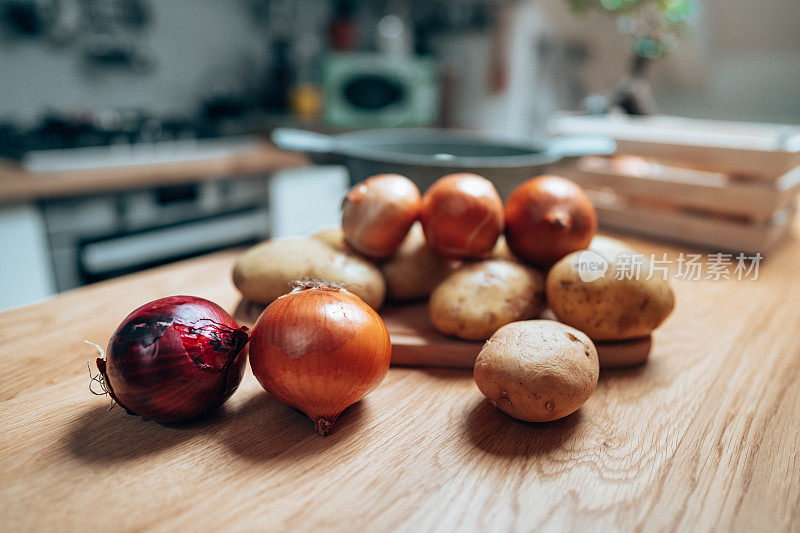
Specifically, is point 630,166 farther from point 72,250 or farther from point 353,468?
point 72,250

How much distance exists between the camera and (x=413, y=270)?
23.0 inches

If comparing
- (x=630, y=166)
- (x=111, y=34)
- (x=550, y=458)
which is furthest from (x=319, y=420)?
(x=111, y=34)

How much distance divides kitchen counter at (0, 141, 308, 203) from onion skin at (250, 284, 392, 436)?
112cm

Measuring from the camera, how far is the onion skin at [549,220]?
530 mm

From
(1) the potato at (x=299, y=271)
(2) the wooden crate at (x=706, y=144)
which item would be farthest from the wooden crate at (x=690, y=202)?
(1) the potato at (x=299, y=271)

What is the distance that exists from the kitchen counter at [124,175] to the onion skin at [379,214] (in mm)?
1041

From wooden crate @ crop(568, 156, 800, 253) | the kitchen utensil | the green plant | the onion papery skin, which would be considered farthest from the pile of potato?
the kitchen utensil

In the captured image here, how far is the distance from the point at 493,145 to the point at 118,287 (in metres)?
0.59

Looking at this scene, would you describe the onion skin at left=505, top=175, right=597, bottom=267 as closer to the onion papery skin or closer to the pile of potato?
the pile of potato

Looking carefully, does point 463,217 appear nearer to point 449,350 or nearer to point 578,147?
point 449,350

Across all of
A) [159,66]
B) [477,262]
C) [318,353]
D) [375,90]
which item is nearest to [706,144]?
[477,262]

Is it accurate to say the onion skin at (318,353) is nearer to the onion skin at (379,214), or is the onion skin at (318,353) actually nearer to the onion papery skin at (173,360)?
the onion papery skin at (173,360)

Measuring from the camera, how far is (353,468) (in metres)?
0.37

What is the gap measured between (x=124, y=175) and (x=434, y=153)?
0.98 m
